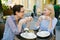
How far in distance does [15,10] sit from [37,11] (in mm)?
201

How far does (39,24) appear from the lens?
117cm

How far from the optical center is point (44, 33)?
3.76 ft

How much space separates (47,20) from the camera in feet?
3.68

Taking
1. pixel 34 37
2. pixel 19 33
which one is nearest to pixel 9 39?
pixel 19 33

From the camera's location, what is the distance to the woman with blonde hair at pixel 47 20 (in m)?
1.10

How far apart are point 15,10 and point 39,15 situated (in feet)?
0.71

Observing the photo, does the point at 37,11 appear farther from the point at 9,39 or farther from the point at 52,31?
the point at 9,39

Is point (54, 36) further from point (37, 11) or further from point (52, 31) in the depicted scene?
point (37, 11)

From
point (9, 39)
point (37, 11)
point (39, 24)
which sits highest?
point (37, 11)

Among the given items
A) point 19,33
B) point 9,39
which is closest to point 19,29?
point 19,33

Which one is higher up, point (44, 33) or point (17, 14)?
point (17, 14)

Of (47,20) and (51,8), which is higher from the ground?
(51,8)

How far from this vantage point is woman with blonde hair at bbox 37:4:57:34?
3.62 feet

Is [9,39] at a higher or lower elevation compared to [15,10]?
lower
